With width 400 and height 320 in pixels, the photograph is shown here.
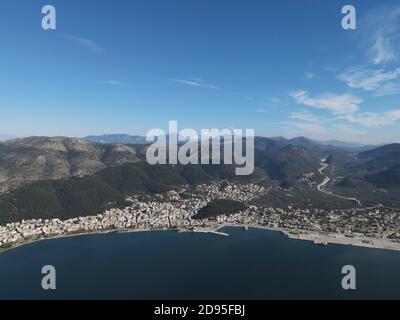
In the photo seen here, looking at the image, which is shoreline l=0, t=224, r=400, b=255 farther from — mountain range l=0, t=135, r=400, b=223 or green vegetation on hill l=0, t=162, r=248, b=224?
mountain range l=0, t=135, r=400, b=223

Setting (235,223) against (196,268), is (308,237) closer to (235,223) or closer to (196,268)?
(235,223)

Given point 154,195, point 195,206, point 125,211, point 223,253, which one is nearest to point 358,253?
point 223,253

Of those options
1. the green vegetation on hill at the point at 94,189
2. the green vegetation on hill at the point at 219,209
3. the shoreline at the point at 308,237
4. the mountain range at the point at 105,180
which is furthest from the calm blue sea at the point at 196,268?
the mountain range at the point at 105,180

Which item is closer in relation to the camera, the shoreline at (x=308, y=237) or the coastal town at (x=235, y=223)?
the shoreline at (x=308, y=237)

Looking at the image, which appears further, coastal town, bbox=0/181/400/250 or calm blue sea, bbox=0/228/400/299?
coastal town, bbox=0/181/400/250

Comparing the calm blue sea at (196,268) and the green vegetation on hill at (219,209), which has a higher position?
the green vegetation on hill at (219,209)

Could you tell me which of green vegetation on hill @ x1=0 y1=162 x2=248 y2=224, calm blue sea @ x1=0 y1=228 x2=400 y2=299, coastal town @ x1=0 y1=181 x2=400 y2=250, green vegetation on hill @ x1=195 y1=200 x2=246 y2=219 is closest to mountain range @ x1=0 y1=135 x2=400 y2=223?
green vegetation on hill @ x1=0 y1=162 x2=248 y2=224

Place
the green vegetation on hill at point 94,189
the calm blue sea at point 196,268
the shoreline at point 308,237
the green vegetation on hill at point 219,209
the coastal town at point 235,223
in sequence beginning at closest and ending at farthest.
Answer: the calm blue sea at point 196,268, the shoreline at point 308,237, the coastal town at point 235,223, the green vegetation on hill at point 94,189, the green vegetation on hill at point 219,209

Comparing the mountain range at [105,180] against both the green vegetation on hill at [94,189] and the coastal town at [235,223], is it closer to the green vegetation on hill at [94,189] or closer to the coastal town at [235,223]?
the green vegetation on hill at [94,189]
